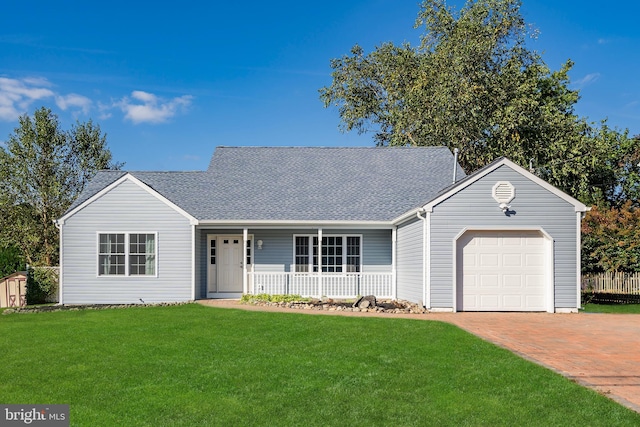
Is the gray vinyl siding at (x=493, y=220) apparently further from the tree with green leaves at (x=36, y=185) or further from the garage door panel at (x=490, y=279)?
the tree with green leaves at (x=36, y=185)

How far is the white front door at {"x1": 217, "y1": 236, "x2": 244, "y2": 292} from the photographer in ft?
68.6

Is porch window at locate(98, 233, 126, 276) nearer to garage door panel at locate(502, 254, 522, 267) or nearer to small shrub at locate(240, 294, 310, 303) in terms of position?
small shrub at locate(240, 294, 310, 303)

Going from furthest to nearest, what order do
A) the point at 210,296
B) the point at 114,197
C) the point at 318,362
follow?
the point at 210,296
the point at 114,197
the point at 318,362

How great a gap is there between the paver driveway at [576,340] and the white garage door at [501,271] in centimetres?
59

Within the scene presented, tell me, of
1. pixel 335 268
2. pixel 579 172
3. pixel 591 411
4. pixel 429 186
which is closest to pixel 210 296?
pixel 335 268

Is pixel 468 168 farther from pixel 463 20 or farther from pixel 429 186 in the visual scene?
pixel 429 186

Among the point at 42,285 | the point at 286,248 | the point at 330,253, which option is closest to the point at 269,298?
the point at 286,248

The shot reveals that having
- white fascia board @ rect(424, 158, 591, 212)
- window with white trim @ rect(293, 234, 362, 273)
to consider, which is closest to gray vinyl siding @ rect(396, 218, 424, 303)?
white fascia board @ rect(424, 158, 591, 212)

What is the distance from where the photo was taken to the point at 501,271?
16.7 m

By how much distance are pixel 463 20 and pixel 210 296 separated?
70.7 ft

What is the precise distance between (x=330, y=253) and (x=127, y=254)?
22.4 ft

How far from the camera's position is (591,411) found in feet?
22.3

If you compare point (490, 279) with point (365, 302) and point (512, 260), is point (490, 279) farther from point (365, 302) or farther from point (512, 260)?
point (365, 302)

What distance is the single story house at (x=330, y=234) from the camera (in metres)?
16.6
